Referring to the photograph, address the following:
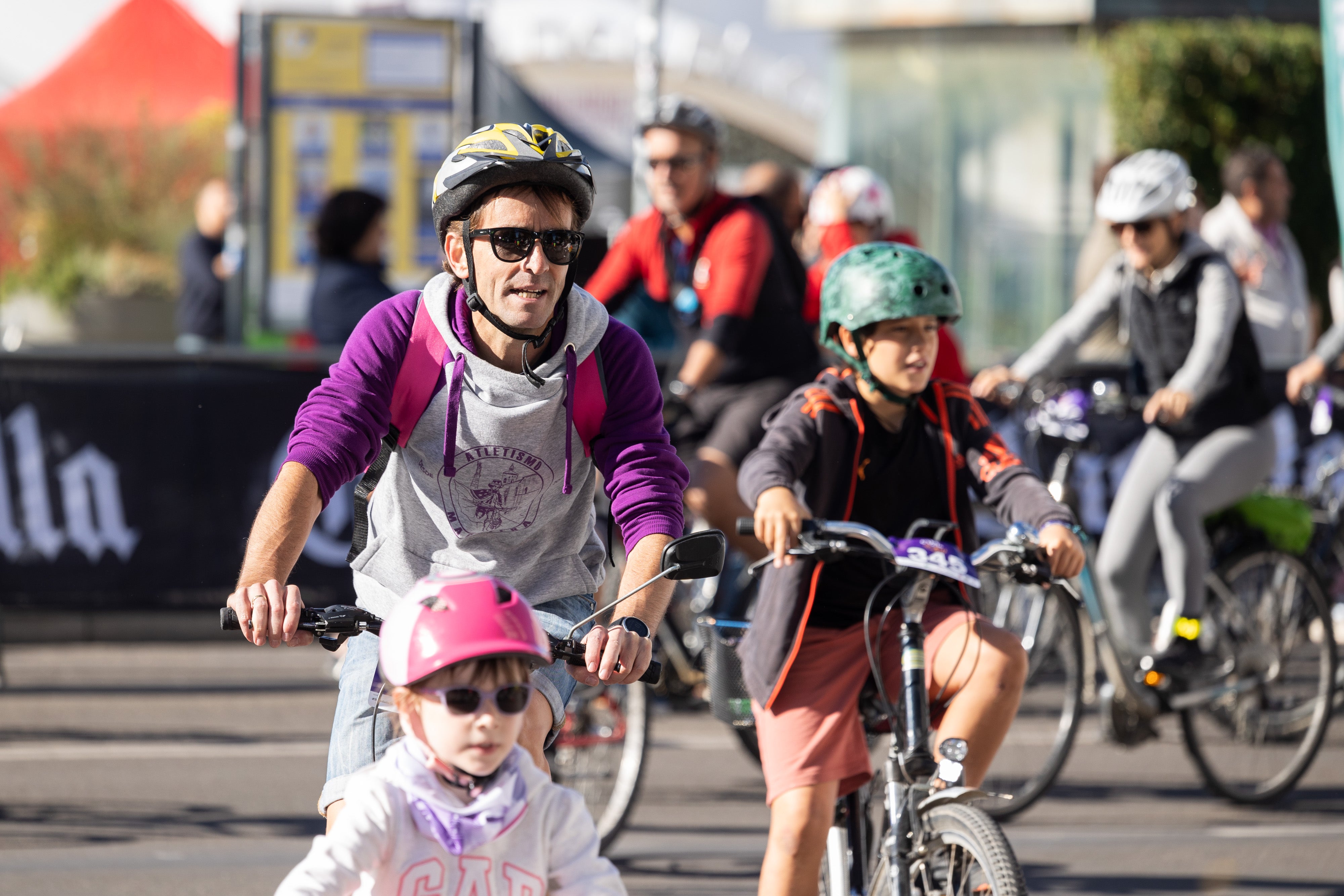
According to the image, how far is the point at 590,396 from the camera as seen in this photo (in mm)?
3553

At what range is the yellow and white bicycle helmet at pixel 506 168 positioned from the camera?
3389mm

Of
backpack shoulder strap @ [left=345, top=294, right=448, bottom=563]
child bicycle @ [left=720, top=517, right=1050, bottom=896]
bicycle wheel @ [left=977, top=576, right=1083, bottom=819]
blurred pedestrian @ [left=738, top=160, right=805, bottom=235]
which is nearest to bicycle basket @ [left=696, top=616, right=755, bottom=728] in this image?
child bicycle @ [left=720, top=517, right=1050, bottom=896]

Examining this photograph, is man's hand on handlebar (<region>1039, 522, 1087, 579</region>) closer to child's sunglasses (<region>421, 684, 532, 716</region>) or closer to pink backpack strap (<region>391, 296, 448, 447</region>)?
pink backpack strap (<region>391, 296, 448, 447</region>)

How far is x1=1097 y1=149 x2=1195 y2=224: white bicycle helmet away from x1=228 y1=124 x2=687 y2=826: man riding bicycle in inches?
137

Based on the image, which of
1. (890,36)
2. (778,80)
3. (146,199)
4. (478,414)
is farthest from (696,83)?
(478,414)

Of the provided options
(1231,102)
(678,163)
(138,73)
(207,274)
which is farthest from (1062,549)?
(138,73)

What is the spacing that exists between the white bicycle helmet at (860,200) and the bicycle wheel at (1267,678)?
87.8 inches

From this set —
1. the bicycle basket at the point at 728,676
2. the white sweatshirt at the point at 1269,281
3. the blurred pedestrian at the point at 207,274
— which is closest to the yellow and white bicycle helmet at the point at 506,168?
the bicycle basket at the point at 728,676

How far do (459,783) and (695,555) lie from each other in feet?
2.00

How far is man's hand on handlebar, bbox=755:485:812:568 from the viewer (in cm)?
389

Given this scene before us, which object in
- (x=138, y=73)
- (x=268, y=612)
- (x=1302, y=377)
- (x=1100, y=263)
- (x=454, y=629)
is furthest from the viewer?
(x=138, y=73)

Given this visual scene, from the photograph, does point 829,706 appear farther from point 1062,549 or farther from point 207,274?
point 207,274

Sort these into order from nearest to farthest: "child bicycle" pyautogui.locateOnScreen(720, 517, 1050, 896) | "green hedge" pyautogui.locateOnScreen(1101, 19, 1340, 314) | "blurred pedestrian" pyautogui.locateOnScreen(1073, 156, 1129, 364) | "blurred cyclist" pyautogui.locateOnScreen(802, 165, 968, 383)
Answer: "child bicycle" pyautogui.locateOnScreen(720, 517, 1050, 896) → "blurred cyclist" pyautogui.locateOnScreen(802, 165, 968, 383) → "blurred pedestrian" pyautogui.locateOnScreen(1073, 156, 1129, 364) → "green hedge" pyautogui.locateOnScreen(1101, 19, 1340, 314)

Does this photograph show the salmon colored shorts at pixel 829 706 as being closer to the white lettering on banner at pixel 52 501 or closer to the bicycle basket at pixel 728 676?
the bicycle basket at pixel 728 676
